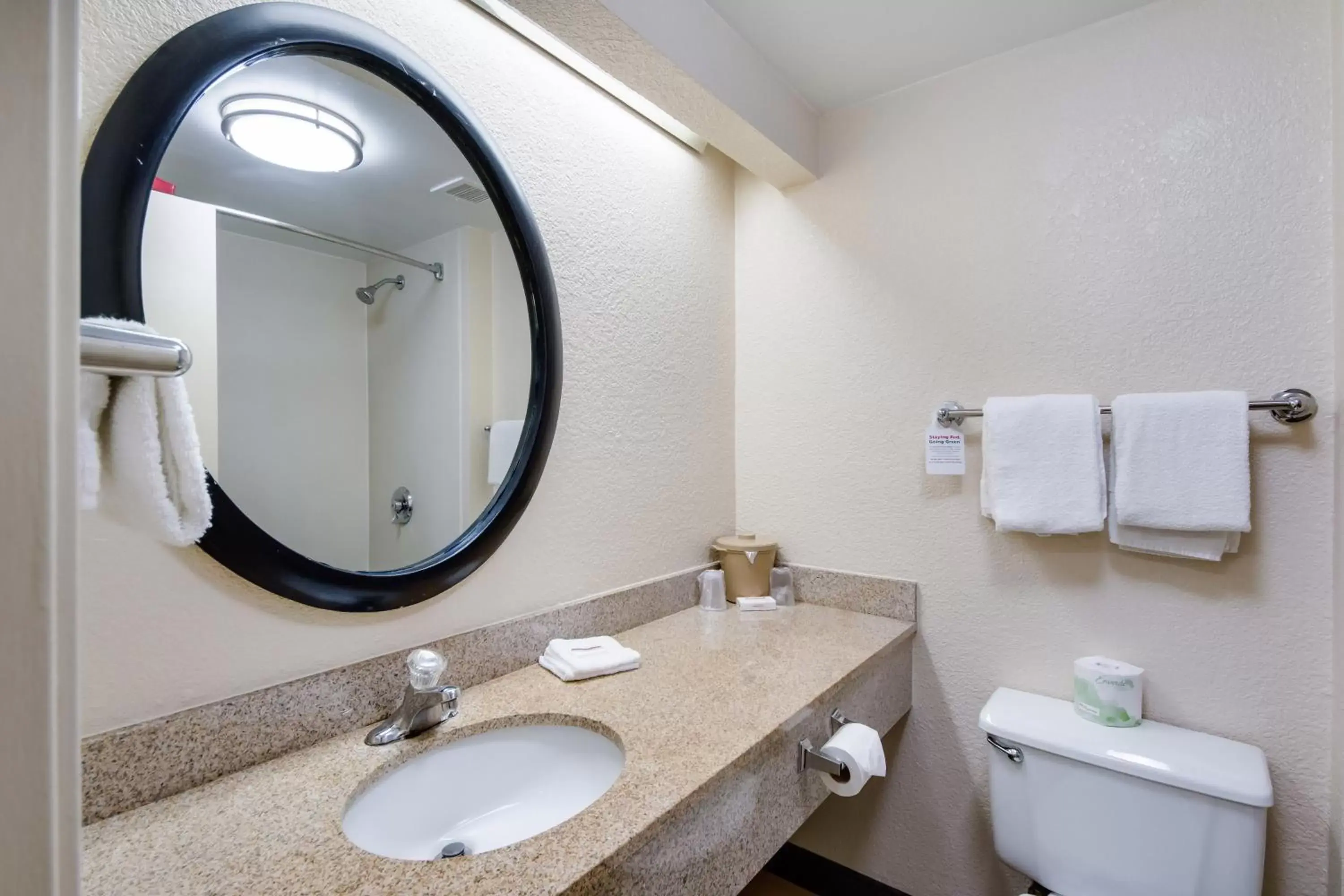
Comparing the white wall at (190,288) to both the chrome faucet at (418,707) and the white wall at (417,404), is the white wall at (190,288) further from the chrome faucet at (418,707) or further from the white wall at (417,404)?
the chrome faucet at (418,707)

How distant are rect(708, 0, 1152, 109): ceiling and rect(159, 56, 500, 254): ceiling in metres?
0.69

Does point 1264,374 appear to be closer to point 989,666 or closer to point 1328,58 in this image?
point 1328,58

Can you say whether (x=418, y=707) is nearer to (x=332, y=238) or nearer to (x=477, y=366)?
(x=477, y=366)

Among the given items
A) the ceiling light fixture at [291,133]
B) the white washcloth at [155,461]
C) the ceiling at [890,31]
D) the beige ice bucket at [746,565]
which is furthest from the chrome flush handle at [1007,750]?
the ceiling light fixture at [291,133]

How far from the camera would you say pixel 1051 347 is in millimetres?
1383

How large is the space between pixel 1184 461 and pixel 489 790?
142 centimetres

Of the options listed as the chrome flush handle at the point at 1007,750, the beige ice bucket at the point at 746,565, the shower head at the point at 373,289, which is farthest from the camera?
the beige ice bucket at the point at 746,565

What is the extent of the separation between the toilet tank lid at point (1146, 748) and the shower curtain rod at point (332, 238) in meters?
1.46

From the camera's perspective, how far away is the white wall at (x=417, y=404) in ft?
3.44

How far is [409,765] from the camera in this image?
933 mm

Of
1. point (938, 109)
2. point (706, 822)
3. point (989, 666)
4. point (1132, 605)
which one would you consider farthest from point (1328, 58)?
point (706, 822)

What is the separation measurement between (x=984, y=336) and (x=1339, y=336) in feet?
1.92

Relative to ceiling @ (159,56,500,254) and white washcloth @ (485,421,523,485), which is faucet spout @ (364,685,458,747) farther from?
ceiling @ (159,56,500,254)

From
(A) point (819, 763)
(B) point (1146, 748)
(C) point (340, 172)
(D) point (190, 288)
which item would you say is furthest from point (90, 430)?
(B) point (1146, 748)
